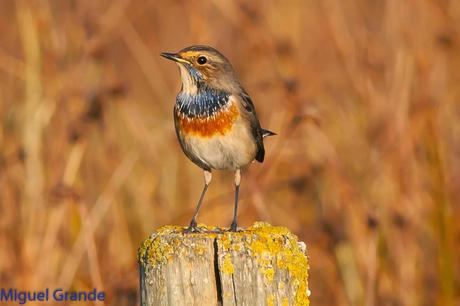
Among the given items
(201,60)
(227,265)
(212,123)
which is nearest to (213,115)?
(212,123)

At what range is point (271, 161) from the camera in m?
5.42

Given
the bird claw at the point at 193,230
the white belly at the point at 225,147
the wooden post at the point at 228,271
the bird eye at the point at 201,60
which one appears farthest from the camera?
the bird eye at the point at 201,60

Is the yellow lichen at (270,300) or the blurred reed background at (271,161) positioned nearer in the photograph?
the yellow lichen at (270,300)

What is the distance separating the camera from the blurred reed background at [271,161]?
5547mm

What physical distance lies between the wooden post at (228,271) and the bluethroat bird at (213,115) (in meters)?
1.16

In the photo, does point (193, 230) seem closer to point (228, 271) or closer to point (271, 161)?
point (228, 271)

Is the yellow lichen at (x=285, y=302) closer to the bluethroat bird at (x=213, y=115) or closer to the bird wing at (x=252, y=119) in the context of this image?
the bluethroat bird at (x=213, y=115)

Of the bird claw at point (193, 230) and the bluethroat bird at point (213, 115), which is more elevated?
the bluethroat bird at point (213, 115)

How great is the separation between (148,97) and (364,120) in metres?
3.77

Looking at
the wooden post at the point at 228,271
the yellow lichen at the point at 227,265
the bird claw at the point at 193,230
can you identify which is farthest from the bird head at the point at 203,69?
the yellow lichen at the point at 227,265

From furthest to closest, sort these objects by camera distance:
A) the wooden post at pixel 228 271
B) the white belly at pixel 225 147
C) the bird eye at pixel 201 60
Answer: the bird eye at pixel 201 60 < the white belly at pixel 225 147 < the wooden post at pixel 228 271

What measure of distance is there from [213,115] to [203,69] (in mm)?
257

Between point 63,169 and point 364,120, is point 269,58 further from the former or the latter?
point 63,169

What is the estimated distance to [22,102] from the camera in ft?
20.4
